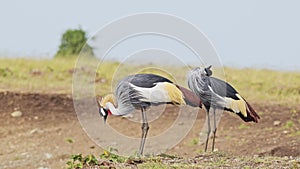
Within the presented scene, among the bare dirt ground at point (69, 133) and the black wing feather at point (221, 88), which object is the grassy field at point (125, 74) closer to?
the bare dirt ground at point (69, 133)

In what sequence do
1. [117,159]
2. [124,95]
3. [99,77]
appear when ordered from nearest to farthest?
1. [117,159]
2. [124,95]
3. [99,77]

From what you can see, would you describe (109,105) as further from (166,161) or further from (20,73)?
(20,73)

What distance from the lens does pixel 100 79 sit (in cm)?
1558

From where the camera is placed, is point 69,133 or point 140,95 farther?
point 69,133

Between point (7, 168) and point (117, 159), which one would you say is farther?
point (7, 168)

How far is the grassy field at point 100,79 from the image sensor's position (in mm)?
14008

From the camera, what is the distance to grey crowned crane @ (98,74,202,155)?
677 centimetres

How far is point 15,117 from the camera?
472 inches

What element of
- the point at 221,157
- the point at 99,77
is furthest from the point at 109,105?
the point at 99,77

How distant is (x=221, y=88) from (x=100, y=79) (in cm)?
880

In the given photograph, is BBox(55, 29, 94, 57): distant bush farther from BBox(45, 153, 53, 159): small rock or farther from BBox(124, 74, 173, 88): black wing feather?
A: BBox(124, 74, 173, 88): black wing feather

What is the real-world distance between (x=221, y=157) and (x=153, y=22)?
1.49 metres

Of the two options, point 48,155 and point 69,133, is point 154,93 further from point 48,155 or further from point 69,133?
point 69,133

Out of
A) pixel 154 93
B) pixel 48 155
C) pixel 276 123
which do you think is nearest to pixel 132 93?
pixel 154 93
